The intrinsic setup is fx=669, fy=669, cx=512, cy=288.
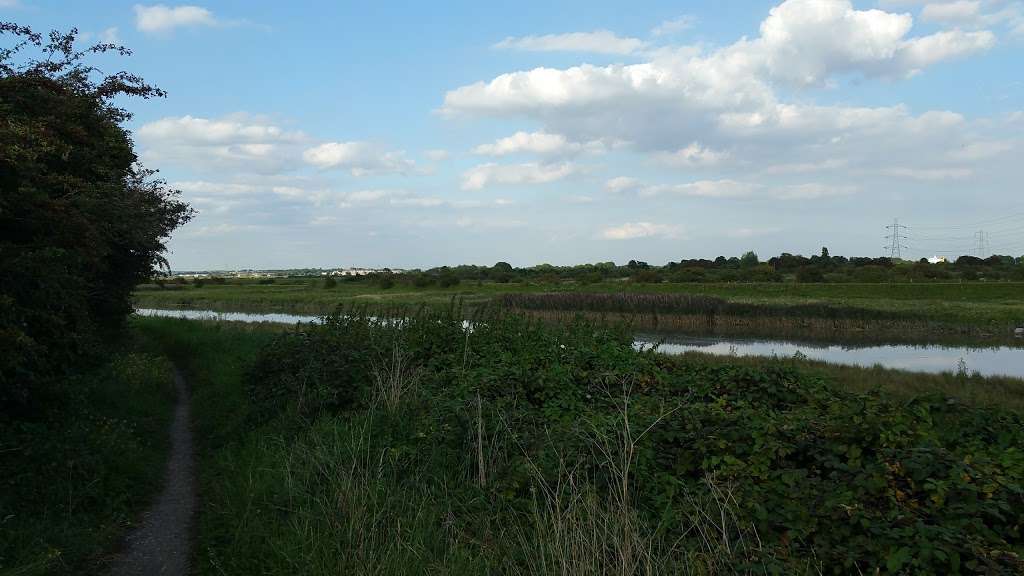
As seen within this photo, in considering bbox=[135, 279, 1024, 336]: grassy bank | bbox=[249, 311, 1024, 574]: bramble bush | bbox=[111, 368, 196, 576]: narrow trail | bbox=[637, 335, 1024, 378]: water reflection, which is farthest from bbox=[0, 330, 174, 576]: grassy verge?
bbox=[637, 335, 1024, 378]: water reflection

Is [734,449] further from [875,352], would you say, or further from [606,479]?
[875,352]

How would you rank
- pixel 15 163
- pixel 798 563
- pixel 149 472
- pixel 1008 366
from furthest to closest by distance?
pixel 1008 366 → pixel 149 472 → pixel 15 163 → pixel 798 563

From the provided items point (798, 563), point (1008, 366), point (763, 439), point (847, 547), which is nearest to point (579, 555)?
point (798, 563)

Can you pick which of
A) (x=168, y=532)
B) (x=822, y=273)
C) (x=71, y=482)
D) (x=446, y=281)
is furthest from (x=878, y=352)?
(x=446, y=281)

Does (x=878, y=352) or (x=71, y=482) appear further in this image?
(x=878, y=352)

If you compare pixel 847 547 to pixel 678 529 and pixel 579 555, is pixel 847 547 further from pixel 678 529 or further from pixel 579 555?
pixel 579 555

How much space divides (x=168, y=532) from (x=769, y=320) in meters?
37.7

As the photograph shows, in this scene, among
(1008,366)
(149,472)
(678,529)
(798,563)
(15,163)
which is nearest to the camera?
(798,563)

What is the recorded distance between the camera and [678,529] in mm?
5160

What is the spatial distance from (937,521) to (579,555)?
2.39m

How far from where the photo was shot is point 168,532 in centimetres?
657

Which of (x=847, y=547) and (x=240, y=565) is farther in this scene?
(x=240, y=565)

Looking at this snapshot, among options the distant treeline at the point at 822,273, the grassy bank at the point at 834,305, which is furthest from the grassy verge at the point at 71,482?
the distant treeline at the point at 822,273

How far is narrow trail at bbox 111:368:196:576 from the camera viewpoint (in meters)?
5.75
